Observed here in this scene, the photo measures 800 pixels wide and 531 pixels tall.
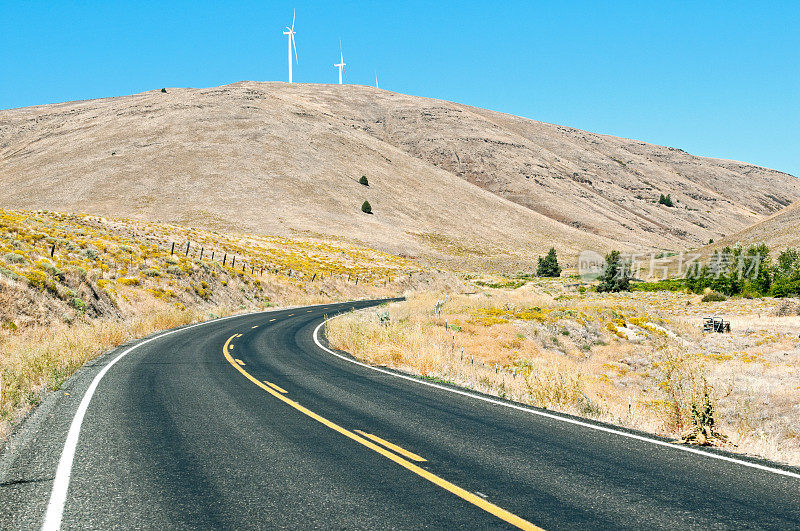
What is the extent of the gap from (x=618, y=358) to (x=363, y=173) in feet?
303

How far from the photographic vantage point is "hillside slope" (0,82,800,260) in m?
83.6

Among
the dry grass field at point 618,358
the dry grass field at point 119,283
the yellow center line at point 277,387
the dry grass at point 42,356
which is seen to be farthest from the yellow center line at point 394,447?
the dry grass field at point 119,283

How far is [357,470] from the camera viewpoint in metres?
5.32

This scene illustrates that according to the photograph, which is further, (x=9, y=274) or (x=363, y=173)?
(x=363, y=173)

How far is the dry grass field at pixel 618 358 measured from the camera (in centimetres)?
829

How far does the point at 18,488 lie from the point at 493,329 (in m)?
18.2

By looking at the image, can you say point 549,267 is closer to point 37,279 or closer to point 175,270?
point 175,270

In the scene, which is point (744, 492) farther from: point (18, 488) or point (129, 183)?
point (129, 183)

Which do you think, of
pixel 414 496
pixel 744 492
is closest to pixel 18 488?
pixel 414 496

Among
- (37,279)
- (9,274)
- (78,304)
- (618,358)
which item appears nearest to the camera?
(9,274)

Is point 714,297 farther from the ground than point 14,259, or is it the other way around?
point 14,259

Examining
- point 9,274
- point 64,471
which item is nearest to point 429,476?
point 64,471

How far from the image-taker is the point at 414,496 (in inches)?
183

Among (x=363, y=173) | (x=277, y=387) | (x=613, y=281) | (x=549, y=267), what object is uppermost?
(x=363, y=173)
